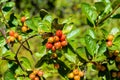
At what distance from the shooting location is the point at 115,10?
1678 mm

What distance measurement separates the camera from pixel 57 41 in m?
1.66

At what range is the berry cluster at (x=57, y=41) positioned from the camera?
164 cm

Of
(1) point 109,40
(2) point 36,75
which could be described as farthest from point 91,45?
(2) point 36,75

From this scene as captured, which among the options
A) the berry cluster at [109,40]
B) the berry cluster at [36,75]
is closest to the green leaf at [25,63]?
the berry cluster at [36,75]

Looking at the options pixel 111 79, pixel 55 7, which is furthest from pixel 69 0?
pixel 111 79

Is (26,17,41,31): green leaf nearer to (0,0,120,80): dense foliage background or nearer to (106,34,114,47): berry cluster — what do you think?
(0,0,120,80): dense foliage background

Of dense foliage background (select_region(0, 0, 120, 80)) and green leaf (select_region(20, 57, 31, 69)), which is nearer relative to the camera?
dense foliage background (select_region(0, 0, 120, 80))

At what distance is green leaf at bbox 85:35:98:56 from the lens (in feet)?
5.54

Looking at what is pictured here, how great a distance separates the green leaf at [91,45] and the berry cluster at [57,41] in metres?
0.11

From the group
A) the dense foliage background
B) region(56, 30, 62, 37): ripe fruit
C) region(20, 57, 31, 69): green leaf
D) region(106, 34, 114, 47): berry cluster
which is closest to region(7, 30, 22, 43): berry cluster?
the dense foliage background

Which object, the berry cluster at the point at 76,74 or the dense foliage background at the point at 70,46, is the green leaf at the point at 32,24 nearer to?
the dense foliage background at the point at 70,46

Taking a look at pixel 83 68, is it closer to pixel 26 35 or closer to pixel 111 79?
pixel 111 79

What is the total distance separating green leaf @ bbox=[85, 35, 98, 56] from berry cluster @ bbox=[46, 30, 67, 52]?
0.37 ft

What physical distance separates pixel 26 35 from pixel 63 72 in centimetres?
27
